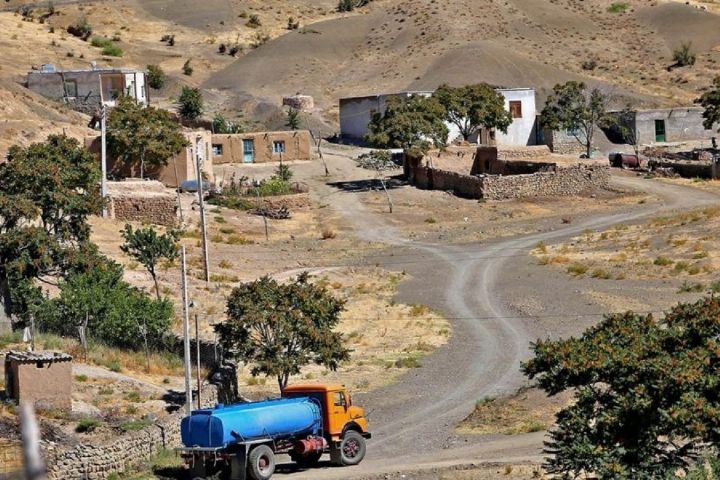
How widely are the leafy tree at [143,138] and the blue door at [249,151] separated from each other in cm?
1071

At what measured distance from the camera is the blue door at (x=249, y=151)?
250 ft

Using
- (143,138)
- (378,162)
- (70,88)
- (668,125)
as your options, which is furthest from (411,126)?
(668,125)

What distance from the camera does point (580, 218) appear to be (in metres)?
62.9

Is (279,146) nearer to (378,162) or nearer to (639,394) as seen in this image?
(378,162)

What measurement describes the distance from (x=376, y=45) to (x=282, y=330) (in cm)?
8209

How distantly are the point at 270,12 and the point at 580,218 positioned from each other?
7035cm

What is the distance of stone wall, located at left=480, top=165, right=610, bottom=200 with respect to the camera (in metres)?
66.8

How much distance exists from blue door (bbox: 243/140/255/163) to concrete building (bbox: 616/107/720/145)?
21533 mm

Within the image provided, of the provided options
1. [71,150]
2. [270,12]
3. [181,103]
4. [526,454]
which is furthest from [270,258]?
[270,12]

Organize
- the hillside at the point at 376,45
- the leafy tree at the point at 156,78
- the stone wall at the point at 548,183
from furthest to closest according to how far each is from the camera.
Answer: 1. the hillside at the point at 376,45
2. the leafy tree at the point at 156,78
3. the stone wall at the point at 548,183

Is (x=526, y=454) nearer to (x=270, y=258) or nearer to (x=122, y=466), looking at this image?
(x=122, y=466)

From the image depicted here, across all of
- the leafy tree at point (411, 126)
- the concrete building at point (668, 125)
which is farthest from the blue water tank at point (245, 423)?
the concrete building at point (668, 125)

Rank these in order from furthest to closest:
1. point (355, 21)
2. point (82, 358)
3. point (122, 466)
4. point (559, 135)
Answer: point (355, 21), point (559, 135), point (82, 358), point (122, 466)

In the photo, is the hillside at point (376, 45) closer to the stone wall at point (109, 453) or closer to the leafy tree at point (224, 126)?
the leafy tree at point (224, 126)
